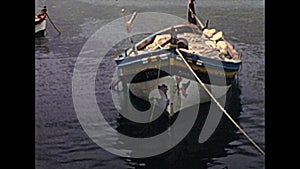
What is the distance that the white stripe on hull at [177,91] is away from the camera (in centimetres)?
1730

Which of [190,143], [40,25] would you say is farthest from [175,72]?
[40,25]

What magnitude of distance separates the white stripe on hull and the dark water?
72 cm

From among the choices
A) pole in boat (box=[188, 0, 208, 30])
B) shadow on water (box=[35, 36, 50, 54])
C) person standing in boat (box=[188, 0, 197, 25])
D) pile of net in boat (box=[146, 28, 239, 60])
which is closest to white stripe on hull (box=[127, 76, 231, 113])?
pile of net in boat (box=[146, 28, 239, 60])

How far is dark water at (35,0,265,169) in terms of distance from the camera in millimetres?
14297

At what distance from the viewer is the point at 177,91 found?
17.4 m

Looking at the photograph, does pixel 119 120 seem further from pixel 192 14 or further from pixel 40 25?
pixel 40 25

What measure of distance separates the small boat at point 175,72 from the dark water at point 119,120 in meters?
1.00

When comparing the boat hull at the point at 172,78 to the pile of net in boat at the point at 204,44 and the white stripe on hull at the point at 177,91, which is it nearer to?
the white stripe on hull at the point at 177,91
